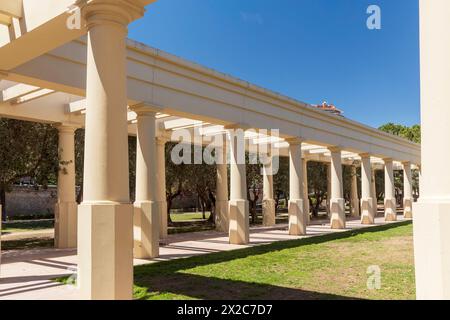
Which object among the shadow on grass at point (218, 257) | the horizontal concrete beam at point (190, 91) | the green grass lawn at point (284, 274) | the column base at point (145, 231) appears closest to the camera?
the green grass lawn at point (284, 274)

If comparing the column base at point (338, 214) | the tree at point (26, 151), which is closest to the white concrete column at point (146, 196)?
the tree at point (26, 151)

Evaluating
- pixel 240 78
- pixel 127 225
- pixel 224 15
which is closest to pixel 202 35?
pixel 224 15

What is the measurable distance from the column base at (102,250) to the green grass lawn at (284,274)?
3.07m

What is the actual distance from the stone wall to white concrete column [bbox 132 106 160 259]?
38132 millimetres

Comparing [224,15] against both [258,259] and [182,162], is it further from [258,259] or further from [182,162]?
[182,162]

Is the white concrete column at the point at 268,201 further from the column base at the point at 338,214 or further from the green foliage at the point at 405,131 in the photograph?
the green foliage at the point at 405,131

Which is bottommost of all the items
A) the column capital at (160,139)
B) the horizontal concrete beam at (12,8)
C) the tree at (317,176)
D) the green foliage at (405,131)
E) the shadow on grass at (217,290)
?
the shadow on grass at (217,290)

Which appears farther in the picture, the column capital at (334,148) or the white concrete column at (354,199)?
the white concrete column at (354,199)

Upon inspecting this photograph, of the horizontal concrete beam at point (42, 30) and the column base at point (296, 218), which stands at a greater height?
the horizontal concrete beam at point (42, 30)

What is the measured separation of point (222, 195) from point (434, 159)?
80.0 feet

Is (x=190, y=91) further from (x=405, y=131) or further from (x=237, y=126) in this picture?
(x=405, y=131)

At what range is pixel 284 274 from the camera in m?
12.1

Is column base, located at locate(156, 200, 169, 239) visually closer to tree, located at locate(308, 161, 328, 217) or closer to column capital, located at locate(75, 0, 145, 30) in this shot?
column capital, located at locate(75, 0, 145, 30)

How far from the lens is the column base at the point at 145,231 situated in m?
15.5
